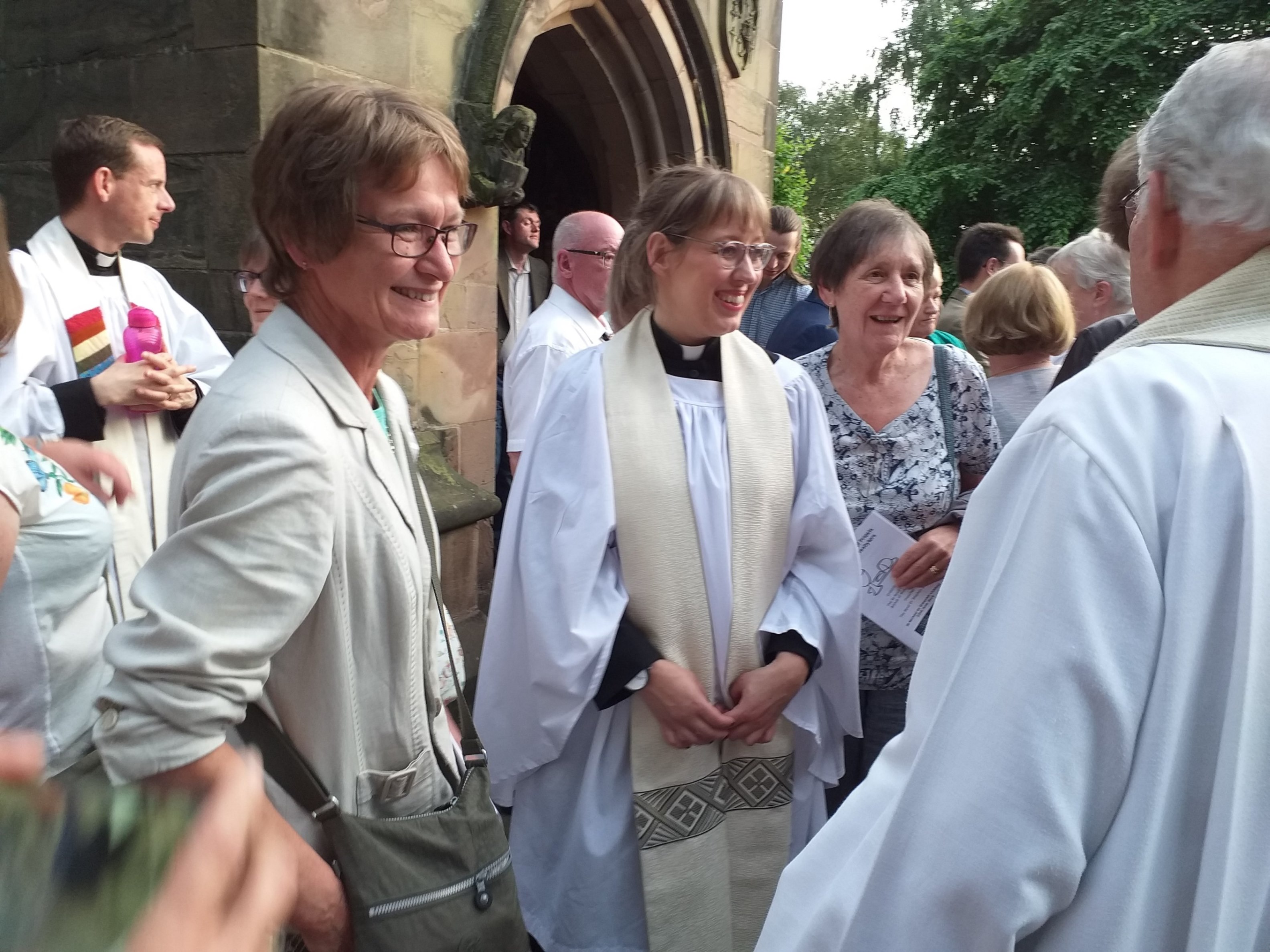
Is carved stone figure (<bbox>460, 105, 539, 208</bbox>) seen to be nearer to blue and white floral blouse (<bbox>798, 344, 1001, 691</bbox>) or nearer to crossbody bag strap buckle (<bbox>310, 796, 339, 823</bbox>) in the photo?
blue and white floral blouse (<bbox>798, 344, 1001, 691</bbox>)

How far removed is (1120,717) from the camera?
0.95 meters

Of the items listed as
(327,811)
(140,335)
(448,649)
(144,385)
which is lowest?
(327,811)

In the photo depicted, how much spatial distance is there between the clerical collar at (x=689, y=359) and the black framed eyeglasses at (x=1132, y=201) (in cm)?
94

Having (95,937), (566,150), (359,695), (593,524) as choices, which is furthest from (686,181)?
(566,150)

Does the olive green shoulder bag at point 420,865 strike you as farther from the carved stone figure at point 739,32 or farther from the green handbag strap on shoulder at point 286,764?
the carved stone figure at point 739,32

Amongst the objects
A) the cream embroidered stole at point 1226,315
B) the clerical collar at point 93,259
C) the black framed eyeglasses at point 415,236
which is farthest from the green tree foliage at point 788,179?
the cream embroidered stole at point 1226,315

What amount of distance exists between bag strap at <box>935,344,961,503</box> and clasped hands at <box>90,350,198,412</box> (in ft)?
6.80

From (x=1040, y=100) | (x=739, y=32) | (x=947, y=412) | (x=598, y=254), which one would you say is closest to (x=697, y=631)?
(x=947, y=412)

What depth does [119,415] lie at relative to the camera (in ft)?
9.09

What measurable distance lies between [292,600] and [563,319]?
Result: 126 inches

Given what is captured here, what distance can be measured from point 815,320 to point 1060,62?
63.2ft

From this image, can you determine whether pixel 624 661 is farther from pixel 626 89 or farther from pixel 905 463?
pixel 626 89

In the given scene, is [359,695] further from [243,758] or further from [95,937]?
[95,937]

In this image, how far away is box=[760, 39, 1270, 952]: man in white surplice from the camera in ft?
3.07
